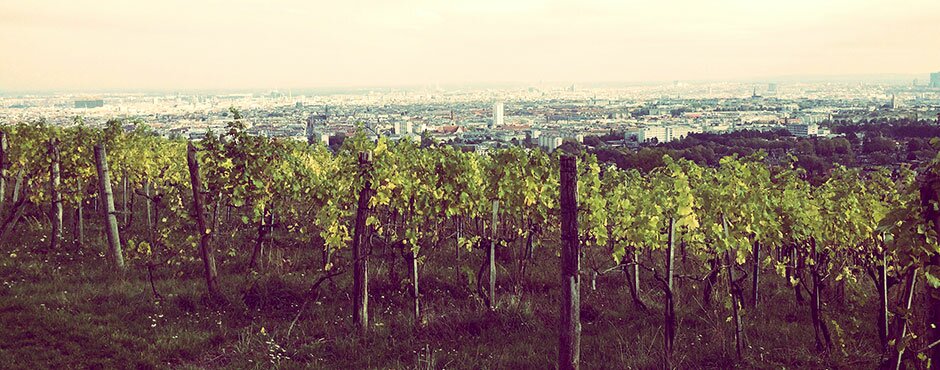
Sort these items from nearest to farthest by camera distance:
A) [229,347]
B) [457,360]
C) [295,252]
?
[457,360]
[229,347]
[295,252]

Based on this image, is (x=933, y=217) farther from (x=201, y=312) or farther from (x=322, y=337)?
(x=201, y=312)

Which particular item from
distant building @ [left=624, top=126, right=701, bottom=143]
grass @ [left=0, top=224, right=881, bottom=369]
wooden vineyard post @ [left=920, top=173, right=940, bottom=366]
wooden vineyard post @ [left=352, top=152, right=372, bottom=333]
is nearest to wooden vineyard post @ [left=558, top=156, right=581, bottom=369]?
grass @ [left=0, top=224, right=881, bottom=369]

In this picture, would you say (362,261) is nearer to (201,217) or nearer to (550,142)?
(201,217)

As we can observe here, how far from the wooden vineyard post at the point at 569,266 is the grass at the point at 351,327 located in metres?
0.88

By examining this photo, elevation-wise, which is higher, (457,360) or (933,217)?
(933,217)

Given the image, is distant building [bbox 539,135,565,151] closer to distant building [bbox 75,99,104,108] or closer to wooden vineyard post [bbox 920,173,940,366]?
wooden vineyard post [bbox 920,173,940,366]

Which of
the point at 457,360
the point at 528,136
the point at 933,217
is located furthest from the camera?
the point at 528,136

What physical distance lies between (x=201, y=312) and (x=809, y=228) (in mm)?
6593

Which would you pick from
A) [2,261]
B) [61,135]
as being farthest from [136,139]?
[2,261]

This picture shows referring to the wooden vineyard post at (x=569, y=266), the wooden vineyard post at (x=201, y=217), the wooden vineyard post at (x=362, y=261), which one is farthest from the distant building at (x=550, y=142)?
the wooden vineyard post at (x=569, y=266)

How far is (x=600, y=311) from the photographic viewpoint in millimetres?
8016

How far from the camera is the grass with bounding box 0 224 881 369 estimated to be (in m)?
6.27

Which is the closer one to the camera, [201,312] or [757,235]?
[757,235]

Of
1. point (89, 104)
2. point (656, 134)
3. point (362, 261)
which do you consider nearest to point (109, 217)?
point (362, 261)
